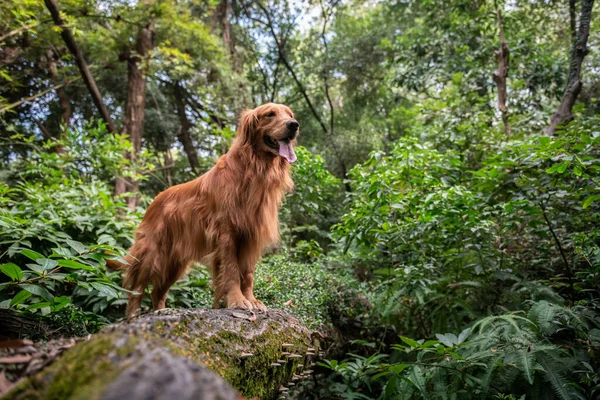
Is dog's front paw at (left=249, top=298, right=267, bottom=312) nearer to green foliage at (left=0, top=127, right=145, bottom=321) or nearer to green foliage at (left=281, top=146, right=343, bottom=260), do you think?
green foliage at (left=0, top=127, right=145, bottom=321)

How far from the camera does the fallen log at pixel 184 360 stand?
2.13ft

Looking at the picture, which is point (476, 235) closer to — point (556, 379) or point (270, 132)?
point (556, 379)

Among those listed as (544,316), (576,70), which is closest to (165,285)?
(544,316)

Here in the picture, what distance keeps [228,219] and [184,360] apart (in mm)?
2174

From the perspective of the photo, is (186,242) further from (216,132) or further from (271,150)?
(216,132)

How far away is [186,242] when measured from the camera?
A: 3301 mm

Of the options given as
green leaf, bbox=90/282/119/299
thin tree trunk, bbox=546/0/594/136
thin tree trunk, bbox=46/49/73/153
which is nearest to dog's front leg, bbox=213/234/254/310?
green leaf, bbox=90/282/119/299

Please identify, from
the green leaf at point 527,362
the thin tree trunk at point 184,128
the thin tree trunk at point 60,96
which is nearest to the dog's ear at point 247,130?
the green leaf at point 527,362

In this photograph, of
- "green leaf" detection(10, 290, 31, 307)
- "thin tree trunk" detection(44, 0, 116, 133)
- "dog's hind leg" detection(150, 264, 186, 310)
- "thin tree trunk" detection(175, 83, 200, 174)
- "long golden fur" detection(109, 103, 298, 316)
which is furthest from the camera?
"thin tree trunk" detection(175, 83, 200, 174)

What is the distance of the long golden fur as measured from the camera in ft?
9.81

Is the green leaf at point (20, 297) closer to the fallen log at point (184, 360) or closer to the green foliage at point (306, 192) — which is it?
the fallen log at point (184, 360)

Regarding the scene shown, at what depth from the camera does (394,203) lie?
3.91 metres

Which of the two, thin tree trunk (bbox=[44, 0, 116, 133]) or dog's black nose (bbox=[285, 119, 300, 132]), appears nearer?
dog's black nose (bbox=[285, 119, 300, 132])

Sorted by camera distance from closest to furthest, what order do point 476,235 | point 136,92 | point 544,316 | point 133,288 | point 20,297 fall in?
point 20,297
point 544,316
point 133,288
point 476,235
point 136,92
